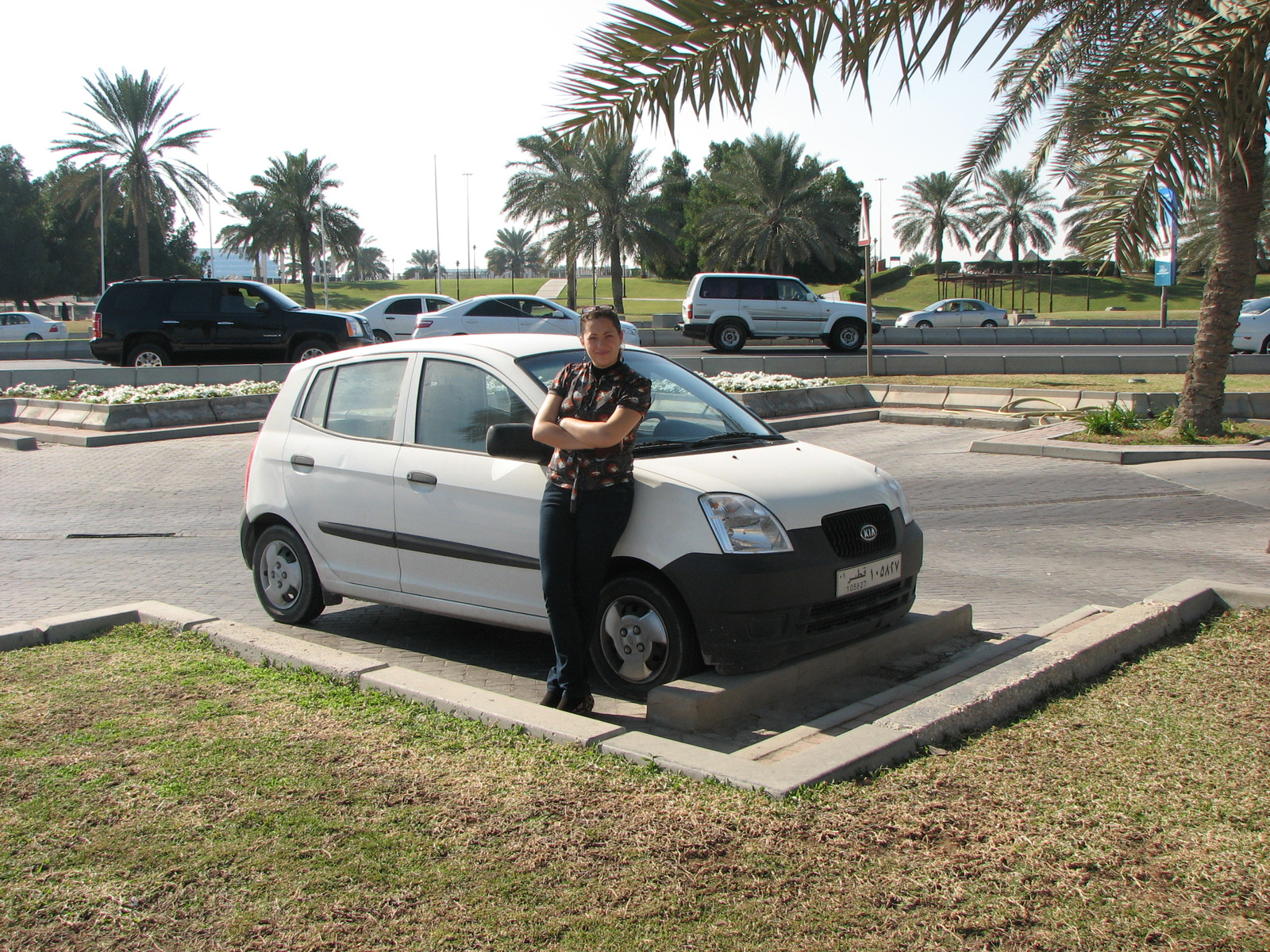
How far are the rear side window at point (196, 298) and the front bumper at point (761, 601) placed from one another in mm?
19972

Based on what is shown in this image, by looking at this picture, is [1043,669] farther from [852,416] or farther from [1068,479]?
[852,416]

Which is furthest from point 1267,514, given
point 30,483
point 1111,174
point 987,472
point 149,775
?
point 30,483

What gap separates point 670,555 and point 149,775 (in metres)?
2.14

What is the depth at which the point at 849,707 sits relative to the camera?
14.9 feet

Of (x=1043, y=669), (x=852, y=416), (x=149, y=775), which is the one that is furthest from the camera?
(x=852, y=416)

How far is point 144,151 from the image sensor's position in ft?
176

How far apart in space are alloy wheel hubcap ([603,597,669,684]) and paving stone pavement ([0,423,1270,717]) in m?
0.19

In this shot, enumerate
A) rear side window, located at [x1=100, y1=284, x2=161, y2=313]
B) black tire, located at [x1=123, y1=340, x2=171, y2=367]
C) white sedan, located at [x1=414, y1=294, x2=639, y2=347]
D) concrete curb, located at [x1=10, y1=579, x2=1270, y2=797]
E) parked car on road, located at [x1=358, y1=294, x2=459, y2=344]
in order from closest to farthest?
concrete curb, located at [x1=10, y1=579, x2=1270, y2=797]
rear side window, located at [x1=100, y1=284, x2=161, y2=313]
black tire, located at [x1=123, y1=340, x2=171, y2=367]
white sedan, located at [x1=414, y1=294, x2=639, y2=347]
parked car on road, located at [x1=358, y1=294, x2=459, y2=344]

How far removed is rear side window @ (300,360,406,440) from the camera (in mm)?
5914

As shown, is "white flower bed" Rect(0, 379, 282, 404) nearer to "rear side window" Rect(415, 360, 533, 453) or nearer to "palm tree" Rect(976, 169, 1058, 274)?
"rear side window" Rect(415, 360, 533, 453)

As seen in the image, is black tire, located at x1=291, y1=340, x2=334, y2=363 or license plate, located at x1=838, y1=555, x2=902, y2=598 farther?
black tire, located at x1=291, y1=340, x2=334, y2=363

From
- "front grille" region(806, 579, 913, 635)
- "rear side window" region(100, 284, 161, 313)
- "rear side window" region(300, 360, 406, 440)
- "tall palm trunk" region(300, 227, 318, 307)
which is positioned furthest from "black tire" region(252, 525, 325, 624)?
"tall palm trunk" region(300, 227, 318, 307)

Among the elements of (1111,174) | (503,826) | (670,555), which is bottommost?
(503,826)

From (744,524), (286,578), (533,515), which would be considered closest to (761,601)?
(744,524)
